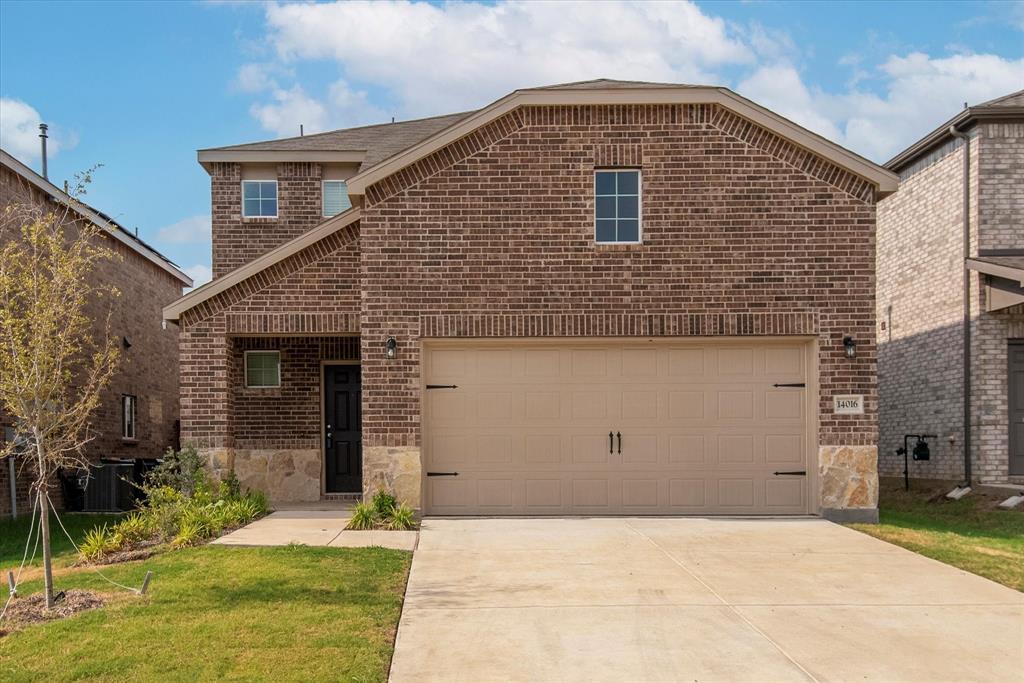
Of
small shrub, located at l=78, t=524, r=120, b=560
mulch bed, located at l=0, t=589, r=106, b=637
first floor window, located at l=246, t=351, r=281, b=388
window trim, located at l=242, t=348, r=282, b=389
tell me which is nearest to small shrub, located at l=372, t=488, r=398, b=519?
small shrub, located at l=78, t=524, r=120, b=560

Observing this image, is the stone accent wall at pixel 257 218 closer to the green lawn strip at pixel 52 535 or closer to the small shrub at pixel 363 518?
the green lawn strip at pixel 52 535

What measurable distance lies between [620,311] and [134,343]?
41.8 feet

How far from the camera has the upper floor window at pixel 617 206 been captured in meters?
12.9

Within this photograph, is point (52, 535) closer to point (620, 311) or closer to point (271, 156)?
point (271, 156)

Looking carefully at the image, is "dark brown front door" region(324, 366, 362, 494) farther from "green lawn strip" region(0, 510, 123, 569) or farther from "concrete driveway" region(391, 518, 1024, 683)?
"concrete driveway" region(391, 518, 1024, 683)

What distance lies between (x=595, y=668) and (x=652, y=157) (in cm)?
832

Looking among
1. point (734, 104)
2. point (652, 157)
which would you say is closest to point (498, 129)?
point (652, 157)

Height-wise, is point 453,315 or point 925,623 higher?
point 453,315

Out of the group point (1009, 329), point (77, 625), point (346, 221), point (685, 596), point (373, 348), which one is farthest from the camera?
point (1009, 329)

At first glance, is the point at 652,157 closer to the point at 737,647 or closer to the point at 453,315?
the point at 453,315

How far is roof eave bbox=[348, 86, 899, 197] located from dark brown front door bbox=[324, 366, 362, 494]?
164 inches

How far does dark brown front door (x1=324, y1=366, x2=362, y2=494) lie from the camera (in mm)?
15797

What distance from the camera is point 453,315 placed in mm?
12727

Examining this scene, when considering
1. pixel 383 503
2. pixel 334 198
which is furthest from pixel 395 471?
pixel 334 198
